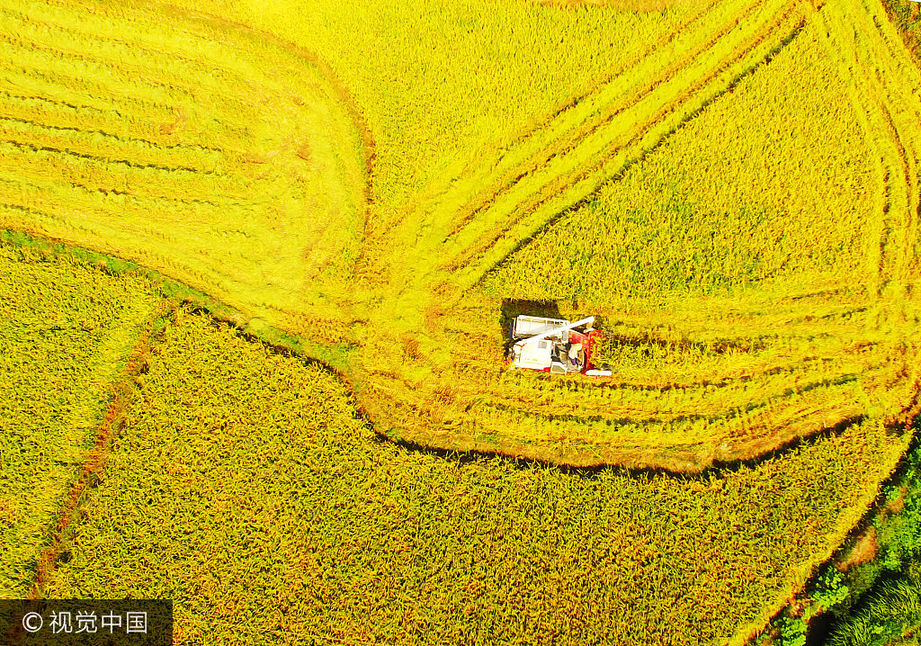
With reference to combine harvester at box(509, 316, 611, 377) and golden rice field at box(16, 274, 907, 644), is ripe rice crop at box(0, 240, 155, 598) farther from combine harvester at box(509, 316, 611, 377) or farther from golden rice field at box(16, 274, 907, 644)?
combine harvester at box(509, 316, 611, 377)

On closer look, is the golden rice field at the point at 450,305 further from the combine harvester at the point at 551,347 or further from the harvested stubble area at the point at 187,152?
the combine harvester at the point at 551,347

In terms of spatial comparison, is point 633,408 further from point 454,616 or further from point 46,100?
point 46,100

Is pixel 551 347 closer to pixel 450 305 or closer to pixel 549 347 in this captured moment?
pixel 549 347

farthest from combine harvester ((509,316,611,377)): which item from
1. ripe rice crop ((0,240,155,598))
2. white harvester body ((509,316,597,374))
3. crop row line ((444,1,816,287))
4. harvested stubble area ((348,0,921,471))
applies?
ripe rice crop ((0,240,155,598))

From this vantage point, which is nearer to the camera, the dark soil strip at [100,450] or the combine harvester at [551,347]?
the dark soil strip at [100,450]

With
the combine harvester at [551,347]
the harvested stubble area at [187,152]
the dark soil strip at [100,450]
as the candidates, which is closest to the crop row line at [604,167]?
the combine harvester at [551,347]

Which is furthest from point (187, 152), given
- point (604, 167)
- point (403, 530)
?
point (403, 530)

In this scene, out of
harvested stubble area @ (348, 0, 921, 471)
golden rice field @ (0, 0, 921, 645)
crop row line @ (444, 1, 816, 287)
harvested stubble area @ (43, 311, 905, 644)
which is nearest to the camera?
harvested stubble area @ (43, 311, 905, 644)
